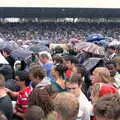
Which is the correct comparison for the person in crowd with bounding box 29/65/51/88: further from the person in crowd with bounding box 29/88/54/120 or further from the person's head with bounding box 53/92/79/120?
the person's head with bounding box 53/92/79/120

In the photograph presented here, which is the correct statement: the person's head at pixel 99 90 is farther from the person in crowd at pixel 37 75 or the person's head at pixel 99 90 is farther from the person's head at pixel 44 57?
the person's head at pixel 44 57

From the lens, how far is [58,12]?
60.1 m

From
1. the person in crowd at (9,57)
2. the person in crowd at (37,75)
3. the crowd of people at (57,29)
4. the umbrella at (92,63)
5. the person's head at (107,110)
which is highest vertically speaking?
the person's head at (107,110)

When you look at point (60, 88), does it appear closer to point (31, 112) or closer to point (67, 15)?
point (31, 112)

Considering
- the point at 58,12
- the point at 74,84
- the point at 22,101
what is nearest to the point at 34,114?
the point at 74,84

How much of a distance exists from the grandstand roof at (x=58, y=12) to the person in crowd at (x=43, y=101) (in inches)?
2056

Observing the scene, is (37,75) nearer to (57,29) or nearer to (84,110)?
(84,110)

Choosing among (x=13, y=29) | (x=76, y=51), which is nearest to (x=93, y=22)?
(x=13, y=29)

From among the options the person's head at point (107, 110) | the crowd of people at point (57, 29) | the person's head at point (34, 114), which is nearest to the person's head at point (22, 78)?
the person's head at point (34, 114)

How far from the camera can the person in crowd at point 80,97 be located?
16.8 feet

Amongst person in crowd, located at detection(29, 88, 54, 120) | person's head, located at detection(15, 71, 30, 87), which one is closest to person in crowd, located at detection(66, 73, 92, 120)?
person in crowd, located at detection(29, 88, 54, 120)

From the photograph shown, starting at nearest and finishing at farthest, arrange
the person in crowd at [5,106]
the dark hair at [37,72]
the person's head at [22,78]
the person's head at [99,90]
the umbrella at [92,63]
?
1. the person's head at [99,90]
2. the person in crowd at [5,106]
3. the dark hair at [37,72]
4. the person's head at [22,78]
5. the umbrella at [92,63]

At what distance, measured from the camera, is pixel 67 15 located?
205ft
